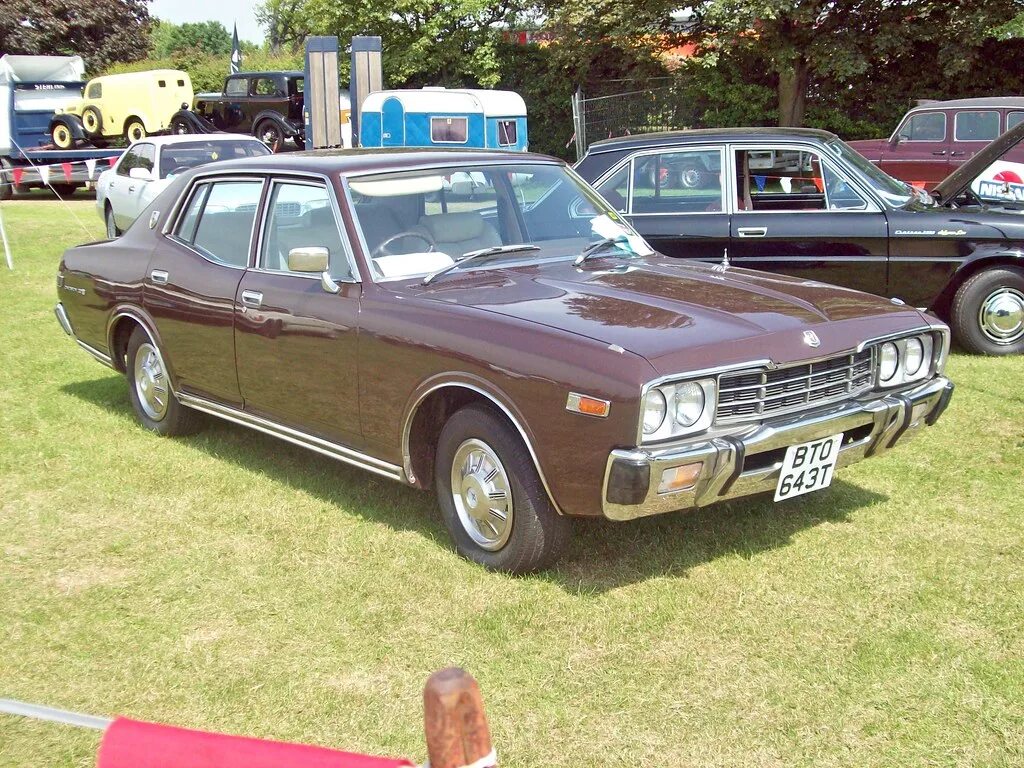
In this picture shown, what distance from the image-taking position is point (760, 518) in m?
5.09

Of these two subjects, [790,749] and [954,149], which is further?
[954,149]

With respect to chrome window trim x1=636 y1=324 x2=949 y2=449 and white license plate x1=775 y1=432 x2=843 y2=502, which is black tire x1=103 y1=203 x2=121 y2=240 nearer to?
chrome window trim x1=636 y1=324 x2=949 y2=449

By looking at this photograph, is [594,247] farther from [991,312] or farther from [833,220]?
[991,312]

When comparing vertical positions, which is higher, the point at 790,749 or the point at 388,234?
the point at 388,234

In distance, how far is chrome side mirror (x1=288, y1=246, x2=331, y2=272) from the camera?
4.89m

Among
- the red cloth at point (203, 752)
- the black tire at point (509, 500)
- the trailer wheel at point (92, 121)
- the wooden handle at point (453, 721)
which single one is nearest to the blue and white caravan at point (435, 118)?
the trailer wheel at point (92, 121)

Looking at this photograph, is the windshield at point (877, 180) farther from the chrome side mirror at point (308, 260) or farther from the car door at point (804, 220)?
the chrome side mirror at point (308, 260)

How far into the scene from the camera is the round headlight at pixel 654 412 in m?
3.95

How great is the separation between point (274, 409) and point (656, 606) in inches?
87.5

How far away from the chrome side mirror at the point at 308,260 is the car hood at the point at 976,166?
5261mm

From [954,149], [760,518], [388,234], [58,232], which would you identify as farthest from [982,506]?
[58,232]

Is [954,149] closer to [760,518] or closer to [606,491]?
[760,518]

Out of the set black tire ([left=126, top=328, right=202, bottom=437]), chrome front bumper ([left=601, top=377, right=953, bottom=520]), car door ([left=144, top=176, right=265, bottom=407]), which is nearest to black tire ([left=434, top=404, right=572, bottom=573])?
chrome front bumper ([left=601, top=377, right=953, bottom=520])

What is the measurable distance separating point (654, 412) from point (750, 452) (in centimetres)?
41
